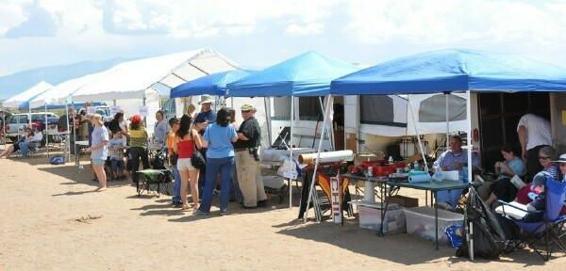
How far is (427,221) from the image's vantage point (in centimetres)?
716

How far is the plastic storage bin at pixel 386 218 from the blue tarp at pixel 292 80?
198 centimetres

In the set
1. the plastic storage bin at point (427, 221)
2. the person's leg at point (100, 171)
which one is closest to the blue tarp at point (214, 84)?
the person's leg at point (100, 171)

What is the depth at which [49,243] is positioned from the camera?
24.9 feet

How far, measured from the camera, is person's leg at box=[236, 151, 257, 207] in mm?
9289

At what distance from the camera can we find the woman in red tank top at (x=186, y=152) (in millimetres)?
9273

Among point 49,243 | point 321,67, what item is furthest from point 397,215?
point 49,243

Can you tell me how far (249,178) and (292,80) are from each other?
1420 millimetres

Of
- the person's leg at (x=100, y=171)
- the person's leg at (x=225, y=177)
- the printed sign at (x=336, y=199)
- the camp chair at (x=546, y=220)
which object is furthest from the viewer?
the person's leg at (x=100, y=171)

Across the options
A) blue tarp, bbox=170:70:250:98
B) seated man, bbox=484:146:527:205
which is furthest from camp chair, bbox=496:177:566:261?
blue tarp, bbox=170:70:250:98

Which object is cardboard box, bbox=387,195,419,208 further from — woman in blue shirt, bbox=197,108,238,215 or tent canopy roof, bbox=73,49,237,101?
tent canopy roof, bbox=73,49,237,101

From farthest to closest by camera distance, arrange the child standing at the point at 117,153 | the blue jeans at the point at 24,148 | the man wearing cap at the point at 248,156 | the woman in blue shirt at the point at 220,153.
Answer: the blue jeans at the point at 24,148 < the child standing at the point at 117,153 < the man wearing cap at the point at 248,156 < the woman in blue shirt at the point at 220,153

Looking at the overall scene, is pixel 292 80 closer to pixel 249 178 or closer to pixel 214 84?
pixel 249 178

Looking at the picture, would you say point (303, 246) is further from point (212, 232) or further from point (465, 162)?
point (465, 162)

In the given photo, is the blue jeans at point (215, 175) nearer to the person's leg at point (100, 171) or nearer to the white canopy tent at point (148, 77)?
the person's leg at point (100, 171)
